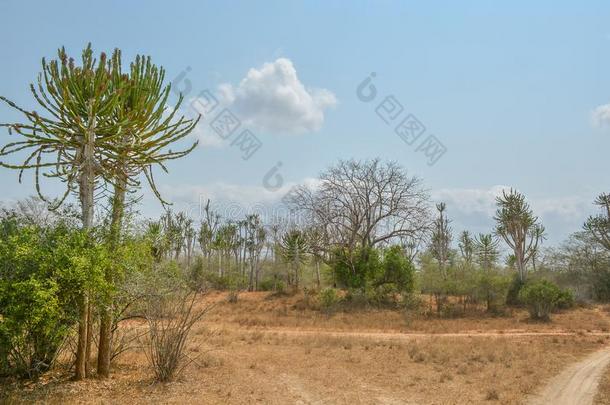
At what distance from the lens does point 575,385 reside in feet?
36.0

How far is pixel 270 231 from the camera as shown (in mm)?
50844

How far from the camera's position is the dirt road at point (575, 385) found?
965 centimetres

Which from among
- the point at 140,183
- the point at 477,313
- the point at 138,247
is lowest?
the point at 477,313

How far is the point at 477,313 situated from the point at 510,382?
1687cm

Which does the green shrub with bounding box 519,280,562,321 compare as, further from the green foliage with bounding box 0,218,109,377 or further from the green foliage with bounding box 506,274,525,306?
the green foliage with bounding box 0,218,109,377

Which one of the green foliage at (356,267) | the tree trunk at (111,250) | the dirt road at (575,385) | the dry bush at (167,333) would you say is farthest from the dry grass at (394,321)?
the tree trunk at (111,250)

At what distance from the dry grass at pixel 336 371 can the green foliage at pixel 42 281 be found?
125cm

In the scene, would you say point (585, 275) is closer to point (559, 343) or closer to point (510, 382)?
point (559, 343)

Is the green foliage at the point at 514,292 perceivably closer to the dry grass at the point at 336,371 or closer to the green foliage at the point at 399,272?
the green foliage at the point at 399,272

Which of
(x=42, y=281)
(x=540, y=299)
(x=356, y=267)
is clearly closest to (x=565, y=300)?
(x=540, y=299)

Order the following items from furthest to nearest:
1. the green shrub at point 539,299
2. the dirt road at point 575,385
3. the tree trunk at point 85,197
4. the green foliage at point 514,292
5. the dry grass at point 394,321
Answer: the green foliage at point 514,292
the green shrub at point 539,299
the dry grass at point 394,321
the dirt road at point 575,385
the tree trunk at point 85,197

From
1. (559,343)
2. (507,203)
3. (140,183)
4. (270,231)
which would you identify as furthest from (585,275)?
(140,183)

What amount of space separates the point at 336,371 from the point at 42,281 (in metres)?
7.82

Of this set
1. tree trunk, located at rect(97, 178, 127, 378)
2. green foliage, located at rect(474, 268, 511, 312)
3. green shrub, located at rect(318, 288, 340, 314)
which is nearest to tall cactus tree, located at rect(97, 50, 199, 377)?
tree trunk, located at rect(97, 178, 127, 378)
